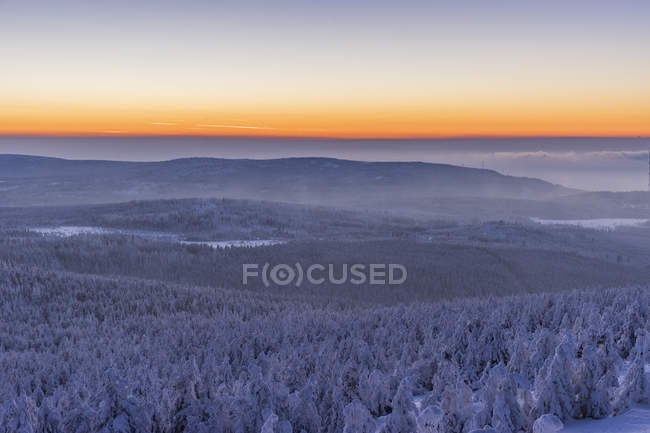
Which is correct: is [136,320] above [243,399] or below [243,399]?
below

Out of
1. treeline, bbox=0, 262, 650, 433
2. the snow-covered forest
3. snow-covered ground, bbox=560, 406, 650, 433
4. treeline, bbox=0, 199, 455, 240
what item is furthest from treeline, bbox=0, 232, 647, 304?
snow-covered ground, bbox=560, 406, 650, 433

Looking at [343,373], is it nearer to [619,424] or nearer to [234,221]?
[619,424]

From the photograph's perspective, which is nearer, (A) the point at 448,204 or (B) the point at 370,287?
(B) the point at 370,287

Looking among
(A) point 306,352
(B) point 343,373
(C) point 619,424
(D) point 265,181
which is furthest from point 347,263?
(D) point 265,181

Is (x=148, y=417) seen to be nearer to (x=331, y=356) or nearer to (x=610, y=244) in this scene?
(x=331, y=356)

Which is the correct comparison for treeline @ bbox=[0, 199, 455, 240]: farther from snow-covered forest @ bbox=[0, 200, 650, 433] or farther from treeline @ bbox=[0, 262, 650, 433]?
treeline @ bbox=[0, 262, 650, 433]

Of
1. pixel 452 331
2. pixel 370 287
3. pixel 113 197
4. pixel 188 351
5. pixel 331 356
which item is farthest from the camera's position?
pixel 113 197

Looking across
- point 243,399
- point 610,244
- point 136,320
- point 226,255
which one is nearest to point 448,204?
point 610,244
